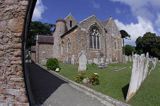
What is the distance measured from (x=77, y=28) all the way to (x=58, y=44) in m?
8.10

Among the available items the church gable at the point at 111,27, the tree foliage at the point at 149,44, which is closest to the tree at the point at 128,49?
the tree foliage at the point at 149,44

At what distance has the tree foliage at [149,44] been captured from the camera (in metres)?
75.5

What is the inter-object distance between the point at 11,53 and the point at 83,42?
132ft

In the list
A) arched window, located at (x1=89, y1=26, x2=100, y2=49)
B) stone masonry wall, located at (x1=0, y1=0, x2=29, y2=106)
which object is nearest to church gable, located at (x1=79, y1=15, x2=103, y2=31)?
arched window, located at (x1=89, y1=26, x2=100, y2=49)

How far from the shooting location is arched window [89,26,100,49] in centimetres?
4806

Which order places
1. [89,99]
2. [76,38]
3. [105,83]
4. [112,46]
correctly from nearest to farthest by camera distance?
[89,99]
[105,83]
[76,38]
[112,46]

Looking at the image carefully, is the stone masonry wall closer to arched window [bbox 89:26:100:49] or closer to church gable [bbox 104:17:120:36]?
arched window [bbox 89:26:100:49]

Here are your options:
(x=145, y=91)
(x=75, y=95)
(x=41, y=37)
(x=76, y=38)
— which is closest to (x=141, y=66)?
(x=145, y=91)

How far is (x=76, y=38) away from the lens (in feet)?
152

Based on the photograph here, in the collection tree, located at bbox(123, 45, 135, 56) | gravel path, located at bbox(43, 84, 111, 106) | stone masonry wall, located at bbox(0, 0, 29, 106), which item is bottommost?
gravel path, located at bbox(43, 84, 111, 106)

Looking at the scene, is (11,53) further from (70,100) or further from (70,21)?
(70,21)

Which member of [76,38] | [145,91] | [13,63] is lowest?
[145,91]

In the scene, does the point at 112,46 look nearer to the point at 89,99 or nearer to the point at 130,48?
the point at 130,48

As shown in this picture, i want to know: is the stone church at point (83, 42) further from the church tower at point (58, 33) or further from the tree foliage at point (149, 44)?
the tree foliage at point (149, 44)
